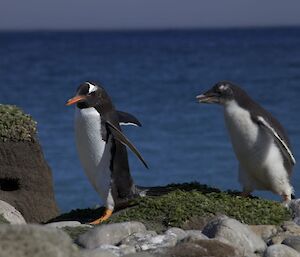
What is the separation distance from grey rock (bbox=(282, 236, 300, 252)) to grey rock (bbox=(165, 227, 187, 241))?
693 millimetres

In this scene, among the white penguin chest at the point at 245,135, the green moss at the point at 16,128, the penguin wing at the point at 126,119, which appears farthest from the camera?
the green moss at the point at 16,128

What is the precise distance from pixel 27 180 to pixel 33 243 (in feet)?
15.4

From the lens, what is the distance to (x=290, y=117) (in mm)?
29312

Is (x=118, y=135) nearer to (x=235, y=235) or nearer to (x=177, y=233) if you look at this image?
(x=177, y=233)

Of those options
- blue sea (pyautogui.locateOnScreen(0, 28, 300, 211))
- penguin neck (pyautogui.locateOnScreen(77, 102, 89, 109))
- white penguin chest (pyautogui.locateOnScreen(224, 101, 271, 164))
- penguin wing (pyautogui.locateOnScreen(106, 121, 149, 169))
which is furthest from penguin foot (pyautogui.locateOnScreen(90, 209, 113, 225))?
blue sea (pyautogui.locateOnScreen(0, 28, 300, 211))

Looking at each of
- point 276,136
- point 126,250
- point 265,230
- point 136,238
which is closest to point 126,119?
A: point 276,136

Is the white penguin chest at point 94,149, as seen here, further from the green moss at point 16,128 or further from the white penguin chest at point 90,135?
the green moss at point 16,128

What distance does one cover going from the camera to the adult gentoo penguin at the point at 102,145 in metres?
8.31

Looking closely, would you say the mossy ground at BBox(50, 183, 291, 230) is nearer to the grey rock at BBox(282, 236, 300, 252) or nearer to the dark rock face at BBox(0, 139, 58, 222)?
the grey rock at BBox(282, 236, 300, 252)

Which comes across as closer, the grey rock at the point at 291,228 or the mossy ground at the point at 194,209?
the grey rock at the point at 291,228

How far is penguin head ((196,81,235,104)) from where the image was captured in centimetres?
875

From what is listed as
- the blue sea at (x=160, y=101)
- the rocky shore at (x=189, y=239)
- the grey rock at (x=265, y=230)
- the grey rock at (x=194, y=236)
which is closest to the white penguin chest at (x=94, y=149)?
the rocky shore at (x=189, y=239)

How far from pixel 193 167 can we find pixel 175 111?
401 inches

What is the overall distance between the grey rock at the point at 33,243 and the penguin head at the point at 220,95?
420 cm
